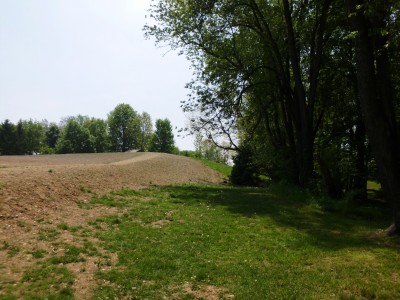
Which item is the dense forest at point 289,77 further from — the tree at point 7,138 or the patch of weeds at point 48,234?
the tree at point 7,138

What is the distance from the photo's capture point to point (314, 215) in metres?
16.0

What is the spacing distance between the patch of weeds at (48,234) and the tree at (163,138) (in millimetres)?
88683

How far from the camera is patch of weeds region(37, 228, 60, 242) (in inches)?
419

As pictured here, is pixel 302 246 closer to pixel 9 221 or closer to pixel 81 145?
pixel 9 221

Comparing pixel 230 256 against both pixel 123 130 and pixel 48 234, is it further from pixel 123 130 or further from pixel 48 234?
pixel 123 130

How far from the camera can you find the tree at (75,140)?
10031 centimetres

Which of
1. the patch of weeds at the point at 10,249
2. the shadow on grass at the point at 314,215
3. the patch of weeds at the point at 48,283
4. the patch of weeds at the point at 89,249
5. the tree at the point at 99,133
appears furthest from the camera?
the tree at the point at 99,133

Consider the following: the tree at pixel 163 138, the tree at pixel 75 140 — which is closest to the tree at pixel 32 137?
the tree at pixel 75 140

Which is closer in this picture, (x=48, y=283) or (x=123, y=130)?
(x=48, y=283)

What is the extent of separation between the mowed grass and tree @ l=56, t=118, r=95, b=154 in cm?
8944

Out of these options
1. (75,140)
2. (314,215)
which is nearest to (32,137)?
(75,140)

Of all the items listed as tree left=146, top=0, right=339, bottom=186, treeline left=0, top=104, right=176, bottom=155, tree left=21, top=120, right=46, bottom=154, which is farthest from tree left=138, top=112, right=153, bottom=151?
tree left=146, top=0, right=339, bottom=186

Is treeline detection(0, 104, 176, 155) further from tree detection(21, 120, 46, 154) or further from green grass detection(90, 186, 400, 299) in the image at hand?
green grass detection(90, 186, 400, 299)

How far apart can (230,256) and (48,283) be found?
457cm
